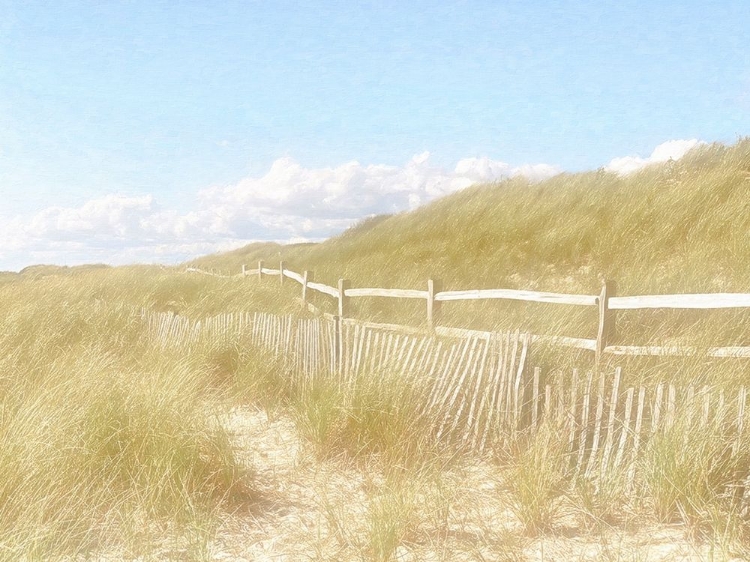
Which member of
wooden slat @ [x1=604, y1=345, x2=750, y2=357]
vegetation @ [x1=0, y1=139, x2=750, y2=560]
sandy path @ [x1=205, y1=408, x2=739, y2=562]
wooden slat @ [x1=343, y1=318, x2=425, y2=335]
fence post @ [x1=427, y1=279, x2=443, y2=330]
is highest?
fence post @ [x1=427, y1=279, x2=443, y2=330]

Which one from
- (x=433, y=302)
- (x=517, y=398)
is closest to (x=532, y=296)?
(x=433, y=302)

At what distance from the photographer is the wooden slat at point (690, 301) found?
496 cm

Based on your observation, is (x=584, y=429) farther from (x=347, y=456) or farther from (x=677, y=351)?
(x=677, y=351)

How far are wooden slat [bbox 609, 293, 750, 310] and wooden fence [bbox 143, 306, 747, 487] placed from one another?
877 millimetres

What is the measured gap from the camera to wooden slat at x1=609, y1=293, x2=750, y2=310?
16.3ft

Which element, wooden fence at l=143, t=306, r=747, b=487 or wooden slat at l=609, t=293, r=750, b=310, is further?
wooden slat at l=609, t=293, r=750, b=310

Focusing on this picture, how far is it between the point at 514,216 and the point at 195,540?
10.4m

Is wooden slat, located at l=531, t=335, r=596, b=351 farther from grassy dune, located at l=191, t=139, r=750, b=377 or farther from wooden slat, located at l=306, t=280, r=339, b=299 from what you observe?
wooden slat, located at l=306, t=280, r=339, b=299

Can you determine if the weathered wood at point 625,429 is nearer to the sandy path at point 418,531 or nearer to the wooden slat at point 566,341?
the sandy path at point 418,531

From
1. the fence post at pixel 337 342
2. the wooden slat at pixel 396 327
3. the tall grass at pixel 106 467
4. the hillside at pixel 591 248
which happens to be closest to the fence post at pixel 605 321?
the hillside at pixel 591 248

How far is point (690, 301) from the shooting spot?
531 cm

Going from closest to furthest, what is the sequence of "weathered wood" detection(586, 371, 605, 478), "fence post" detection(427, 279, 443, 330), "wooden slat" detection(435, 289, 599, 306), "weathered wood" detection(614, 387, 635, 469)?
"weathered wood" detection(614, 387, 635, 469)
"weathered wood" detection(586, 371, 605, 478)
"wooden slat" detection(435, 289, 599, 306)
"fence post" detection(427, 279, 443, 330)

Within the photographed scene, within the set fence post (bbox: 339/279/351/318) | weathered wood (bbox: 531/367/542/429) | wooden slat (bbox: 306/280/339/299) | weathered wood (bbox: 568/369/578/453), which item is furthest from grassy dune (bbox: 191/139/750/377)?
weathered wood (bbox: 568/369/578/453)

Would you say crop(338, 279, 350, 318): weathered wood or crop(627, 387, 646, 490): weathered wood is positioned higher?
crop(338, 279, 350, 318): weathered wood
